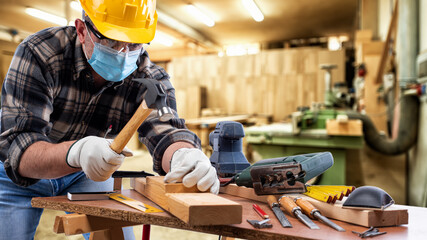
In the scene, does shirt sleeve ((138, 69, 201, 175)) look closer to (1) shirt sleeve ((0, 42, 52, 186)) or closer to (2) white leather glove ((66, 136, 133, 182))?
(2) white leather glove ((66, 136, 133, 182))

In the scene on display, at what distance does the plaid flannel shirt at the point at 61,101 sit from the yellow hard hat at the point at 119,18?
0.51ft

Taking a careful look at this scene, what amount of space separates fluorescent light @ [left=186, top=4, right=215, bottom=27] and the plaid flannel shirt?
5.88 m

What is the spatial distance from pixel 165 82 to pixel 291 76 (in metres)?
6.23

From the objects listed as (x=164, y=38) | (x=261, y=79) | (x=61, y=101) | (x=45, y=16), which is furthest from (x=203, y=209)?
(x=164, y=38)

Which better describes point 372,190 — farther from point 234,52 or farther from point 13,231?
point 234,52

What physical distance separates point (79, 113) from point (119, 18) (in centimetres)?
42

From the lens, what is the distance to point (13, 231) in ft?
3.65

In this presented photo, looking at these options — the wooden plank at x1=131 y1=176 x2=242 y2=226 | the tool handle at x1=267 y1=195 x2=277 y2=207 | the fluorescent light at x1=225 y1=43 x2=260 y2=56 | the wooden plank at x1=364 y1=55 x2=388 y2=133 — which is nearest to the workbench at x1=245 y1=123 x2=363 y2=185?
the wooden plank at x1=364 y1=55 x2=388 y2=133

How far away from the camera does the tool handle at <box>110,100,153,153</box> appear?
849 millimetres

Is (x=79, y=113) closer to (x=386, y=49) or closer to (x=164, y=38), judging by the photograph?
(x=386, y=49)

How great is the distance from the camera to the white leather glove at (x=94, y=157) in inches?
36.2

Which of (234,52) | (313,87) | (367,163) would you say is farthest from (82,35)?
(234,52)

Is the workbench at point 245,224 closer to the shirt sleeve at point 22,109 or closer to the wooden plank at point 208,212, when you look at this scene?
the wooden plank at point 208,212

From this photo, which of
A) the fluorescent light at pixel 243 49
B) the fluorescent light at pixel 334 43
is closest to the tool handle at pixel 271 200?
the fluorescent light at pixel 243 49
